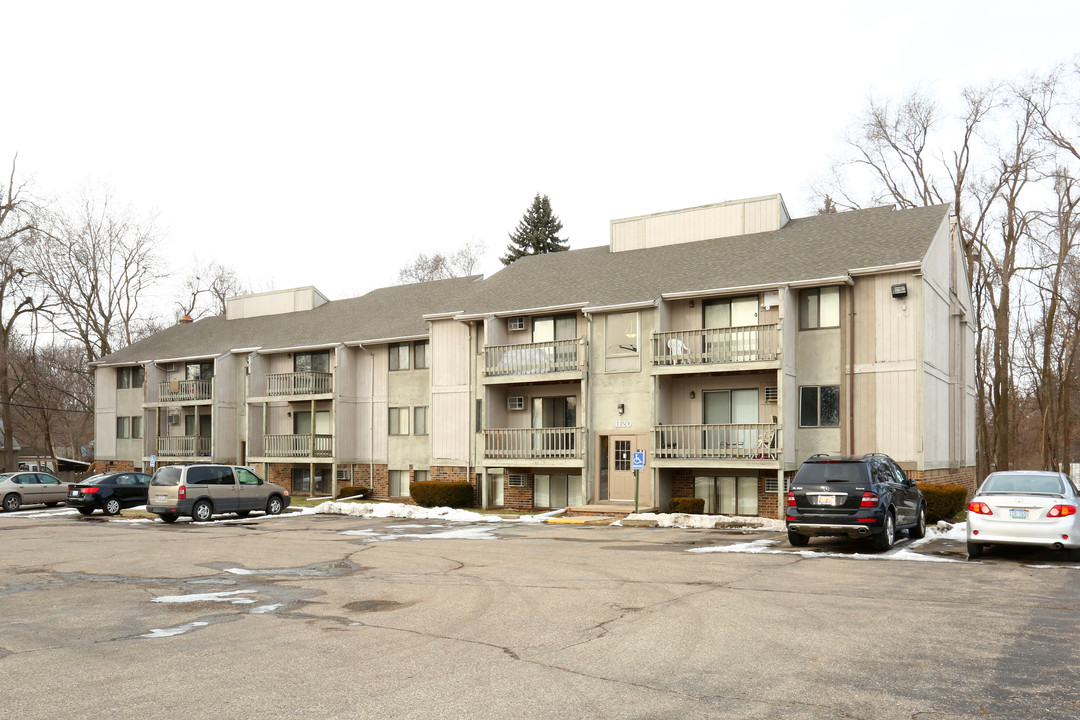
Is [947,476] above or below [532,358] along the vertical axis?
below

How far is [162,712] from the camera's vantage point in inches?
244

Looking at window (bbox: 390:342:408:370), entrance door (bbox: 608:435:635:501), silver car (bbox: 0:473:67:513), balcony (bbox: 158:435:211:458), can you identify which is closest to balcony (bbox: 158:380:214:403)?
balcony (bbox: 158:435:211:458)

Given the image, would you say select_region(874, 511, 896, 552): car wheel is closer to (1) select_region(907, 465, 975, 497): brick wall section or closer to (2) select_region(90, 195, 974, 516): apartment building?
(1) select_region(907, 465, 975, 497): brick wall section

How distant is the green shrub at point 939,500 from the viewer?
74.4 ft

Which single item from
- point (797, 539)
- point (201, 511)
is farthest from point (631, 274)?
point (201, 511)

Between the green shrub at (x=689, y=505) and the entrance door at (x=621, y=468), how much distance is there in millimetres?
2162

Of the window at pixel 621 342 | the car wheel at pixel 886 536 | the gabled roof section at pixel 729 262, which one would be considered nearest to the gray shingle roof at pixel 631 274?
the gabled roof section at pixel 729 262

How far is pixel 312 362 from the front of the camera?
38594 millimetres

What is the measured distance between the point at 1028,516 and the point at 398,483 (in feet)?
82.6

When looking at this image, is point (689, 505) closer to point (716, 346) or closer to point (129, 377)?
point (716, 346)

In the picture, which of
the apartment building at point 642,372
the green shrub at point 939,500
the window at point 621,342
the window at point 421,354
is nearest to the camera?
the green shrub at point 939,500

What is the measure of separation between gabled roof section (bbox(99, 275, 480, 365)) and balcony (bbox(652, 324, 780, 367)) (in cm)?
916

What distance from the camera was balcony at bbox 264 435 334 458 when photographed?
36938mm

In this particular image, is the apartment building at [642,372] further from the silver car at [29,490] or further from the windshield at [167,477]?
the windshield at [167,477]
